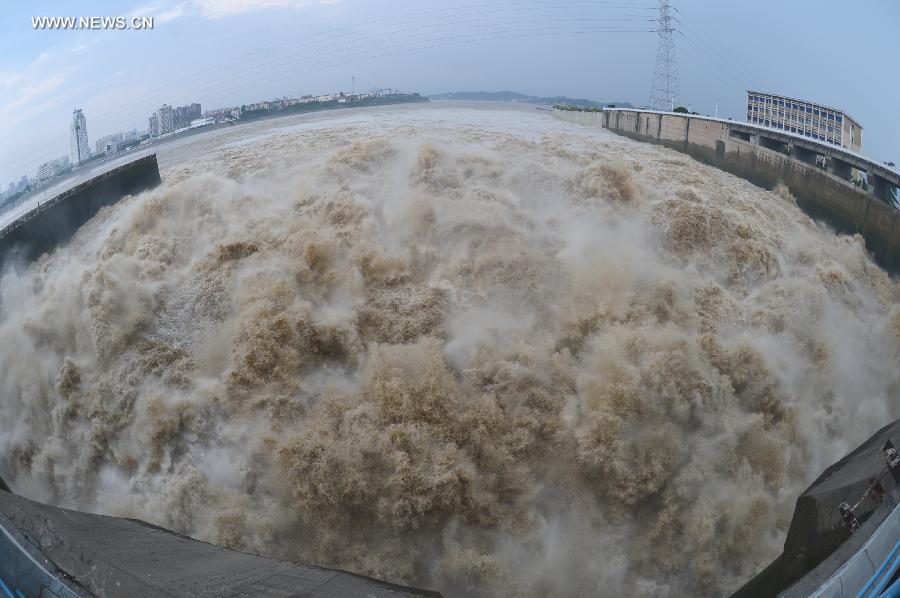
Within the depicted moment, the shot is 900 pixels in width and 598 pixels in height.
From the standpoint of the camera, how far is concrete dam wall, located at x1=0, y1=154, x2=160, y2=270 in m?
7.41

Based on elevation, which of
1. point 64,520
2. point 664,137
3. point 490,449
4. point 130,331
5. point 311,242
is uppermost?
point 664,137

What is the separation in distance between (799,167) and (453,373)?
8989 millimetres

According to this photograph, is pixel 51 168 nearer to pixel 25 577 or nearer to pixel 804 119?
pixel 25 577

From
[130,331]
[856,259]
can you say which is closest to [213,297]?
[130,331]

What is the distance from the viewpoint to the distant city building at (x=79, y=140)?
336 inches

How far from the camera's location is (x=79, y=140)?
28.7 feet

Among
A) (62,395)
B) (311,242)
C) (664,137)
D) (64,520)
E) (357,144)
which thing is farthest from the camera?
(664,137)

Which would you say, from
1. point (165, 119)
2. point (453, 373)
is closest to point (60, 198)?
point (165, 119)

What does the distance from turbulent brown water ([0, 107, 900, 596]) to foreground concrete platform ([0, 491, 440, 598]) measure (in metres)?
0.44

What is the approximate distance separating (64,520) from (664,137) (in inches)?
558

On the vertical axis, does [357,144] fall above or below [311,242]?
above

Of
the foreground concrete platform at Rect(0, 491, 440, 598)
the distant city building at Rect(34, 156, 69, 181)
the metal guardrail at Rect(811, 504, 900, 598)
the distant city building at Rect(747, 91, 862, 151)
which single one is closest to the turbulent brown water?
the foreground concrete platform at Rect(0, 491, 440, 598)

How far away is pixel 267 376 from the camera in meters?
5.64

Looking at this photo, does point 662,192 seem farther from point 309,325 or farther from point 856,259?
point 309,325
